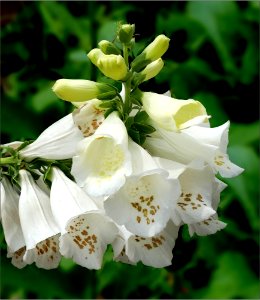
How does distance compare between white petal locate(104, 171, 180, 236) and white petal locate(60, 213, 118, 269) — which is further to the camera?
white petal locate(60, 213, 118, 269)

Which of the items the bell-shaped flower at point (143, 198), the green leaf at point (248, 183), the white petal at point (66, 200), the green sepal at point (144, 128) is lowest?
the green leaf at point (248, 183)

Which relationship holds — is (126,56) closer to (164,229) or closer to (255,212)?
(164,229)

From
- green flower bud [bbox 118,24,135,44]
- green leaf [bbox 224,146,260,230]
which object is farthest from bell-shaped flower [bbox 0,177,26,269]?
green leaf [bbox 224,146,260,230]

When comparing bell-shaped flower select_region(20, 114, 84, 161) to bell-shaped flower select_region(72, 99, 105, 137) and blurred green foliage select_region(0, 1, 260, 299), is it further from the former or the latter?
blurred green foliage select_region(0, 1, 260, 299)

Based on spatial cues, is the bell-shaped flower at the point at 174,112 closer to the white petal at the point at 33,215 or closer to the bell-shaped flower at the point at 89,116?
the bell-shaped flower at the point at 89,116

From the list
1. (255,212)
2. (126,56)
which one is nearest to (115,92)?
(126,56)

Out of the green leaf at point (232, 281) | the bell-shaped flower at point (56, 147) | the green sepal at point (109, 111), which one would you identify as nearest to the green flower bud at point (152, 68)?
the green sepal at point (109, 111)

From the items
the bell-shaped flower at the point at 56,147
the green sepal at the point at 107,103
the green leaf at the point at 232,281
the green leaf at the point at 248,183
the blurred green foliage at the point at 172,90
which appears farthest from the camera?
the green leaf at the point at 248,183
